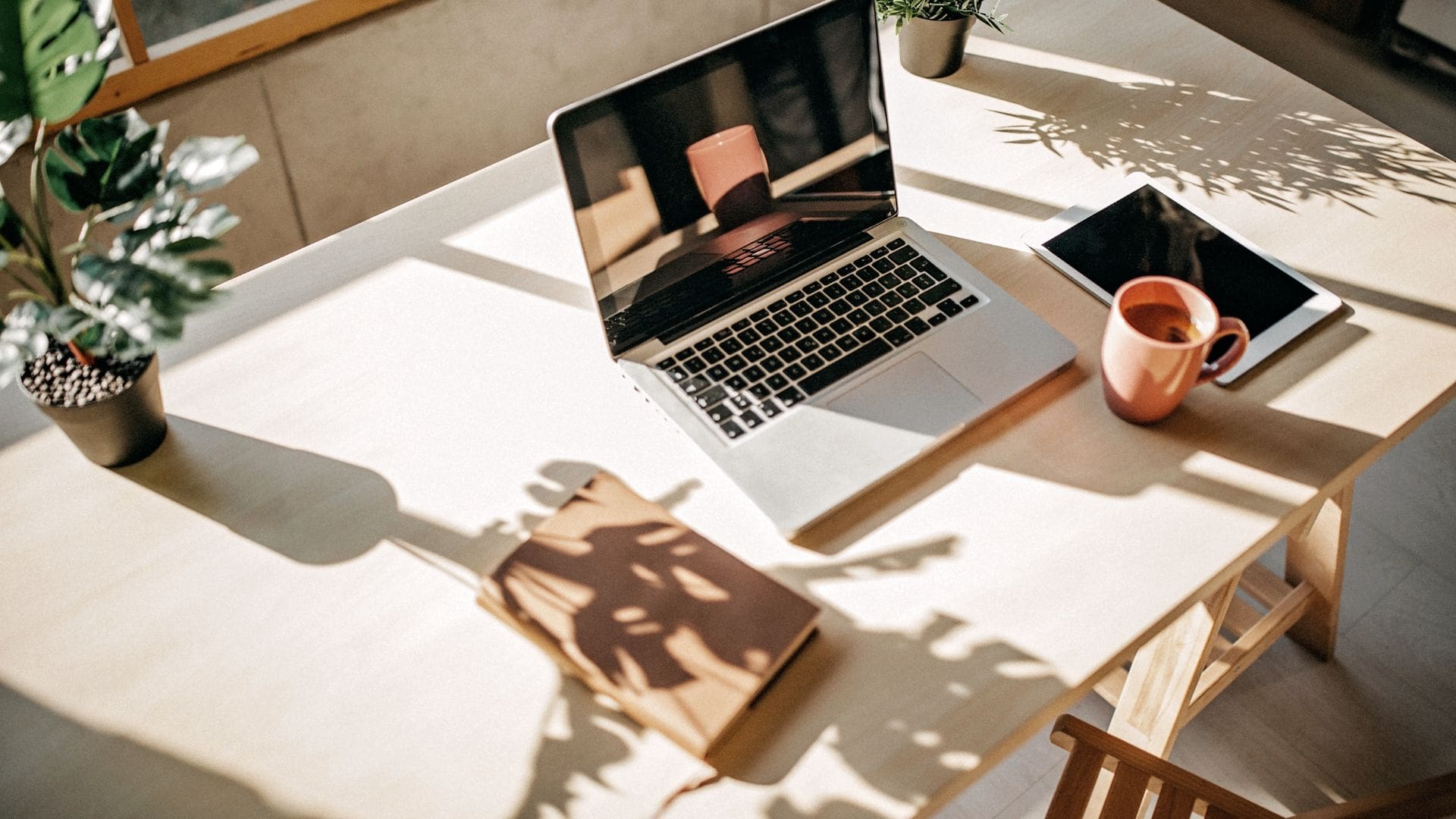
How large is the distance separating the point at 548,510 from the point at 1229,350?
2.17 feet

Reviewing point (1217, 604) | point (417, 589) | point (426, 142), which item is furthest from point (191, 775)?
point (426, 142)

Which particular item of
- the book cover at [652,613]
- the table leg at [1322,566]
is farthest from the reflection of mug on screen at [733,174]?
the table leg at [1322,566]

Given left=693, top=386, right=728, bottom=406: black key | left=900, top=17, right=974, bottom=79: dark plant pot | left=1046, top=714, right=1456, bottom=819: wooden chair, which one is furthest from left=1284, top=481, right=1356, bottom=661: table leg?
left=693, top=386, right=728, bottom=406: black key

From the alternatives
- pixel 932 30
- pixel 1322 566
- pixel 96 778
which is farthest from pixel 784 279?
pixel 1322 566

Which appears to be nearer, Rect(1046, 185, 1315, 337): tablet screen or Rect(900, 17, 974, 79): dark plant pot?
Rect(1046, 185, 1315, 337): tablet screen

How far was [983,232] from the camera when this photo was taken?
114 centimetres

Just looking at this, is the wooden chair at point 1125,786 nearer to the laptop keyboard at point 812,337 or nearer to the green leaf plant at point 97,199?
the laptop keyboard at point 812,337

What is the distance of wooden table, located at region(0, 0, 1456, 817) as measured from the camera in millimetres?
775

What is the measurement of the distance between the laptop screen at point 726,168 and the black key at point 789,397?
12 centimetres

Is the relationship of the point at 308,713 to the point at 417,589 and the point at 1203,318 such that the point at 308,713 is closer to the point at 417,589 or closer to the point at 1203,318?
the point at 417,589

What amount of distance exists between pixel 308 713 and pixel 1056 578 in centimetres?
64

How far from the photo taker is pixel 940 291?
105cm

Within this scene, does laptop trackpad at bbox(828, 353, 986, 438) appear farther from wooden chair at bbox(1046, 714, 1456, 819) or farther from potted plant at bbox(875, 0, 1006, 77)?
potted plant at bbox(875, 0, 1006, 77)

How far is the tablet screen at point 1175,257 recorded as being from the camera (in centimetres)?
106
